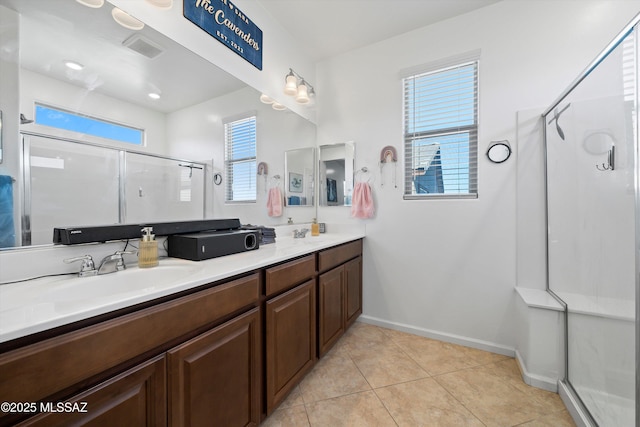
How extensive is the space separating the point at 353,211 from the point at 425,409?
158 cm

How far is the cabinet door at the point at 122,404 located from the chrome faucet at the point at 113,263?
527 mm

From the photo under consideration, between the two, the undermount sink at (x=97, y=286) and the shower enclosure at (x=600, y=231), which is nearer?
the undermount sink at (x=97, y=286)

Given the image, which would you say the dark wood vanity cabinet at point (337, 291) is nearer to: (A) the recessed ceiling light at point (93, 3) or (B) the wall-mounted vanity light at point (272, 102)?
(B) the wall-mounted vanity light at point (272, 102)

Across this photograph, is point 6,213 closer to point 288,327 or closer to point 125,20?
point 125,20

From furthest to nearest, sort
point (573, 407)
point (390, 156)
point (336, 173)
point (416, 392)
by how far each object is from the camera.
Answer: point (336, 173), point (390, 156), point (416, 392), point (573, 407)

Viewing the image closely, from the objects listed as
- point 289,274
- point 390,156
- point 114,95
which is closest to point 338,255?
point 289,274

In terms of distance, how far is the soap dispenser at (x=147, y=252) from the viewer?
1.15m

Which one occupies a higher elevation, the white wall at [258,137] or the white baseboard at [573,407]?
the white wall at [258,137]

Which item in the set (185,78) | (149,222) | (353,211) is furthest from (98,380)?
(353,211)

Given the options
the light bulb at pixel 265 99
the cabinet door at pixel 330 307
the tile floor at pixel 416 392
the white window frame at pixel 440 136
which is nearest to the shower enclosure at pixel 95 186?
the light bulb at pixel 265 99

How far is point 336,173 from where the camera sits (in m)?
2.69

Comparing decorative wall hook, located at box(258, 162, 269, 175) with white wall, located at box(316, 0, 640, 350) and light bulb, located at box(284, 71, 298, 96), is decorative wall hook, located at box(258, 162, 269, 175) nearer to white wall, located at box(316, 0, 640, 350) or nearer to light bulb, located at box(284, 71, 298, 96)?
light bulb, located at box(284, 71, 298, 96)

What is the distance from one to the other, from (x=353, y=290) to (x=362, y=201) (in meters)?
0.84

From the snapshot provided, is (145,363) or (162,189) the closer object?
(145,363)
